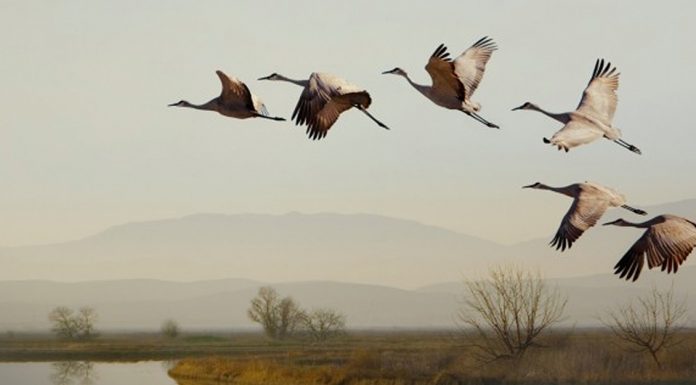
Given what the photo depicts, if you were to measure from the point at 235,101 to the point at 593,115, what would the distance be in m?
3.84

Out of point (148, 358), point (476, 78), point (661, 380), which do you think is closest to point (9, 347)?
point (148, 358)

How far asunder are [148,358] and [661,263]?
218 feet

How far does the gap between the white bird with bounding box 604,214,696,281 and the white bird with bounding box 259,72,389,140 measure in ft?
9.97

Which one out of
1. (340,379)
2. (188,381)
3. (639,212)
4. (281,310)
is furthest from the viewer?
(281,310)

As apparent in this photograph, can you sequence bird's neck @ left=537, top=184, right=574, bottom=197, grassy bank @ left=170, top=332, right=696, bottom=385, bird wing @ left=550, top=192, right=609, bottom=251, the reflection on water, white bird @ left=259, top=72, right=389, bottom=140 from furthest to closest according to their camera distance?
the reflection on water
grassy bank @ left=170, top=332, right=696, bottom=385
bird's neck @ left=537, top=184, right=574, bottom=197
bird wing @ left=550, top=192, right=609, bottom=251
white bird @ left=259, top=72, right=389, bottom=140

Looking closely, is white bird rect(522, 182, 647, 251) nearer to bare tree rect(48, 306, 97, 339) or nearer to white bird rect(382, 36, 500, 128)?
white bird rect(382, 36, 500, 128)

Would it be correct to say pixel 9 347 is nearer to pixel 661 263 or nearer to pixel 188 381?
pixel 188 381

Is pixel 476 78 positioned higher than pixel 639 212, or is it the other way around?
pixel 476 78

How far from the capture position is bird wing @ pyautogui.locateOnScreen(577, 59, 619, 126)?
12.4m

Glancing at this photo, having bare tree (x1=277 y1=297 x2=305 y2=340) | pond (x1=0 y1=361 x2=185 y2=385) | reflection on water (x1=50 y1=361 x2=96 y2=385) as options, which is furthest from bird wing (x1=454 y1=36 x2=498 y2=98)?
bare tree (x1=277 y1=297 x2=305 y2=340)

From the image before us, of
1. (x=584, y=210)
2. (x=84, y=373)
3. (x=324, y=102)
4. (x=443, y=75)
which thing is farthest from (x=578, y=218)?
(x=84, y=373)

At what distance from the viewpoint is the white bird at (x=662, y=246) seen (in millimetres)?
10805

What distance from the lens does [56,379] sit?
60.5m

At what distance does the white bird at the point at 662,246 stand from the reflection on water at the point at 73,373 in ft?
165
